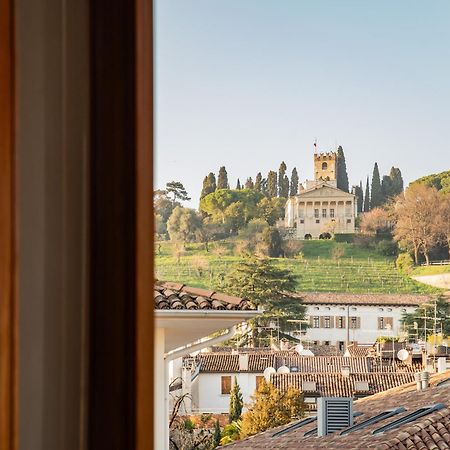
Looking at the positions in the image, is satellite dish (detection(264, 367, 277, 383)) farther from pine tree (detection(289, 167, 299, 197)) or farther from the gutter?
the gutter

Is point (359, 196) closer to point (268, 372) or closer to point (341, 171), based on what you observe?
point (341, 171)

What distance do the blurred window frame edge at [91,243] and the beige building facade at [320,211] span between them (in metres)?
9.10

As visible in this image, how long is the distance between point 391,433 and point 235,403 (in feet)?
13.1

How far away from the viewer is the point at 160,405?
3139mm

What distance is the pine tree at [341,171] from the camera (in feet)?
33.3

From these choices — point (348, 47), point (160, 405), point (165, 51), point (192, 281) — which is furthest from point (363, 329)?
point (160, 405)

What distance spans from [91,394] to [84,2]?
1.27 feet

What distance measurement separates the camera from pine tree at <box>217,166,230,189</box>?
10242mm

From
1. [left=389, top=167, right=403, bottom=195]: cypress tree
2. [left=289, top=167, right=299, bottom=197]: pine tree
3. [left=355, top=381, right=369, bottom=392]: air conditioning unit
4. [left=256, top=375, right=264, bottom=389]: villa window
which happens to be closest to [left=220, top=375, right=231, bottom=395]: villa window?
[left=256, top=375, right=264, bottom=389]: villa window

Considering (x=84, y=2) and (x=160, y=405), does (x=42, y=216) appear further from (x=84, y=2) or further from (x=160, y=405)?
(x=160, y=405)

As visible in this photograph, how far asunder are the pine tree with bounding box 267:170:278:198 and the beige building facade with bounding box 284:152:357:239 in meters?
0.21

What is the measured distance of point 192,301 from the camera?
2.99m

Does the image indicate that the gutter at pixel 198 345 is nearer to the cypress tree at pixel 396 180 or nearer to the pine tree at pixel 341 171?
the pine tree at pixel 341 171

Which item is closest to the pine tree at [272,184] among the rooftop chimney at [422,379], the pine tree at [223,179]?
the pine tree at [223,179]
